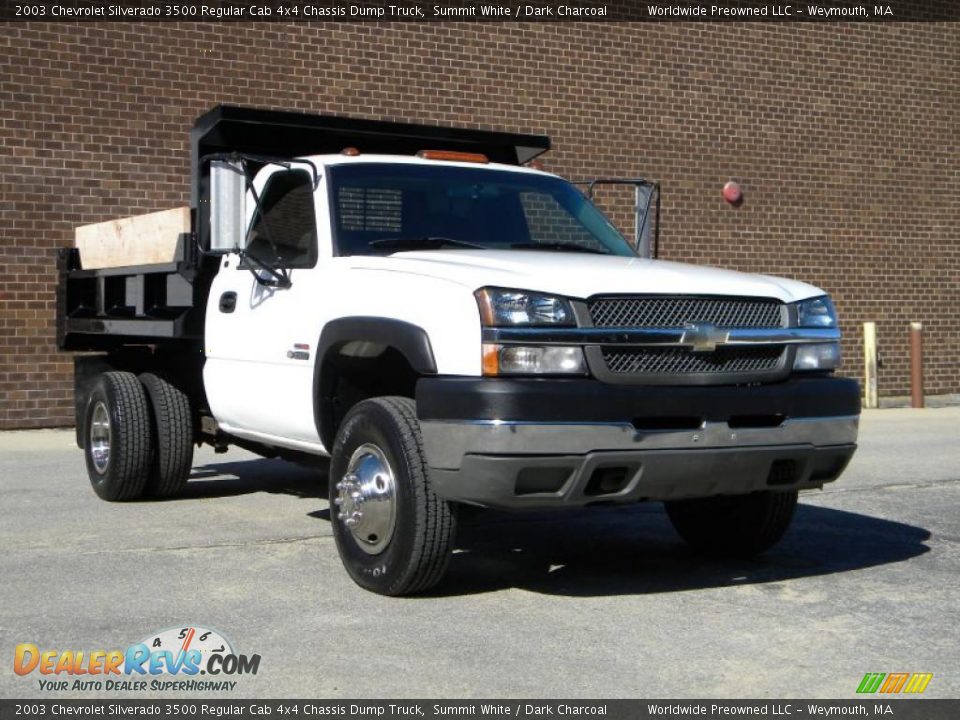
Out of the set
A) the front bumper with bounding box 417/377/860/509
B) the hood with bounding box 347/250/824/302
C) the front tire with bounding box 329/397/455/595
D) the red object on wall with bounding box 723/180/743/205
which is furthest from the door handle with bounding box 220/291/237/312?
the red object on wall with bounding box 723/180/743/205

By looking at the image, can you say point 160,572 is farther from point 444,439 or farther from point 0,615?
point 444,439

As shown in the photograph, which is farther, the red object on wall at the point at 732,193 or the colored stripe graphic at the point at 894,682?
the red object on wall at the point at 732,193

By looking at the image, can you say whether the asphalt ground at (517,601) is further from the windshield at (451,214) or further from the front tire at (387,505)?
the windshield at (451,214)

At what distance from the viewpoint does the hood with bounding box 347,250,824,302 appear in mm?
5315

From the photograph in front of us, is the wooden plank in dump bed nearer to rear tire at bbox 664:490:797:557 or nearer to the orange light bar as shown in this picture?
the orange light bar

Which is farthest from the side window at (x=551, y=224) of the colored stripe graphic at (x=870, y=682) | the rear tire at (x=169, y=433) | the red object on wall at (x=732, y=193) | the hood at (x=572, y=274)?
the red object on wall at (x=732, y=193)

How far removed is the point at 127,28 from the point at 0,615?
32.7ft

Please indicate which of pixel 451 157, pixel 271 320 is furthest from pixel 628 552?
pixel 451 157

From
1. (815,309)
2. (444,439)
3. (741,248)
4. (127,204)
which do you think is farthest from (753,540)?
(741,248)

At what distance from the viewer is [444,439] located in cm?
524

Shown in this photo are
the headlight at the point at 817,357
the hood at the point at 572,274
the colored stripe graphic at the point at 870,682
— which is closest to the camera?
the colored stripe graphic at the point at 870,682

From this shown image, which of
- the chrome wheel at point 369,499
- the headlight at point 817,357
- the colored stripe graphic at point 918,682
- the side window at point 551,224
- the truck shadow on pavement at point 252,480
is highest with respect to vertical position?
the side window at point 551,224

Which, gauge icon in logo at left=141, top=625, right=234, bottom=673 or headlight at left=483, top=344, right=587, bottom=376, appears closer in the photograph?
gauge icon in logo at left=141, top=625, right=234, bottom=673

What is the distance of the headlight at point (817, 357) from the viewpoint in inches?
230
